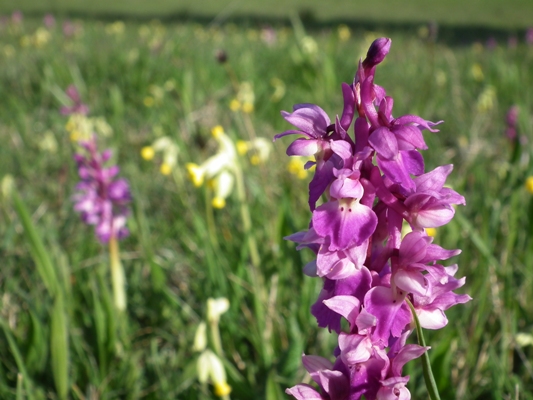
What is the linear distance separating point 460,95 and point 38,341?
11.3 feet

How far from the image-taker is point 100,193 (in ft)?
5.80

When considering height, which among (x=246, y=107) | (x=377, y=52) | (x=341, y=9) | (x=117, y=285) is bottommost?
(x=117, y=285)

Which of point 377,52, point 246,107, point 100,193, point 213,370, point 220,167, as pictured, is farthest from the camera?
point 246,107

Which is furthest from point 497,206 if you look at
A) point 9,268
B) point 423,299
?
point 9,268

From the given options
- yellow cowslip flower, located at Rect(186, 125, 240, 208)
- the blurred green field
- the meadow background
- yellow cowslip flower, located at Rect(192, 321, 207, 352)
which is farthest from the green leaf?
the blurred green field

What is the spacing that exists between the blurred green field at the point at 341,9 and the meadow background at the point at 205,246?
23.4 ft

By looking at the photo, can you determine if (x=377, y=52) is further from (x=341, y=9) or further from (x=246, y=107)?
(x=341, y=9)

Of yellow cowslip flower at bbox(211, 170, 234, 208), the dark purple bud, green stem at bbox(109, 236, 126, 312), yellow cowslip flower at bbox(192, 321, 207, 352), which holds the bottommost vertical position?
green stem at bbox(109, 236, 126, 312)

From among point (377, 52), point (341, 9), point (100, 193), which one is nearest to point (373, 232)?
point (377, 52)

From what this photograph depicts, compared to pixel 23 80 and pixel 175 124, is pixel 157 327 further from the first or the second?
pixel 23 80

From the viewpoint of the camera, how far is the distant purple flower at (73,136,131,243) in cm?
173

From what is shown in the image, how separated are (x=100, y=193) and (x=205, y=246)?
1.85 feet

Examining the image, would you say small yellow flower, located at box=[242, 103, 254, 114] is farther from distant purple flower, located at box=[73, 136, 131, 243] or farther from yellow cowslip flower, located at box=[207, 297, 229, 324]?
yellow cowslip flower, located at box=[207, 297, 229, 324]

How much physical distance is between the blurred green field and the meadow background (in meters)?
7.13
